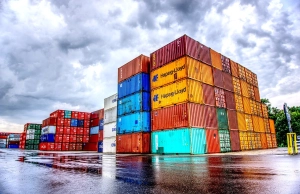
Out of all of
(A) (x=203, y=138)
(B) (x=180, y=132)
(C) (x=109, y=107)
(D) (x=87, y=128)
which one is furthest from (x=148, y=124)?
(D) (x=87, y=128)

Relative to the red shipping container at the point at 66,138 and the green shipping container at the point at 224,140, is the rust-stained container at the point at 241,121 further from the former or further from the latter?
the red shipping container at the point at 66,138

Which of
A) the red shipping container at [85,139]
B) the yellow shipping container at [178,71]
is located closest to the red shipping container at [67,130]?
the red shipping container at [85,139]

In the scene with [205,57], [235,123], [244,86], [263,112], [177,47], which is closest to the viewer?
[177,47]

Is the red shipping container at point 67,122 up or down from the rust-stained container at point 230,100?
down

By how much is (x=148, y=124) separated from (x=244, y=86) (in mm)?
15768

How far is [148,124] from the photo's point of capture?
886 inches

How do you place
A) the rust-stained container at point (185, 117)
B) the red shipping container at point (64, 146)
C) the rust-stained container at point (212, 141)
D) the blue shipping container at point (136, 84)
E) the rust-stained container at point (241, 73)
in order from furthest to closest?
the red shipping container at point (64, 146), the rust-stained container at point (241, 73), the blue shipping container at point (136, 84), the rust-stained container at point (212, 141), the rust-stained container at point (185, 117)

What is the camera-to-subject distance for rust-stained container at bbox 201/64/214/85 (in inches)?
799

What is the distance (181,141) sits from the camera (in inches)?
696

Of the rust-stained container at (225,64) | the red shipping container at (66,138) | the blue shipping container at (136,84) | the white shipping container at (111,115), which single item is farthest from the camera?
the red shipping container at (66,138)

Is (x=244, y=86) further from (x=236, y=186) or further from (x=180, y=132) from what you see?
(x=236, y=186)

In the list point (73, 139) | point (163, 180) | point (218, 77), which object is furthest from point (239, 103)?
point (73, 139)

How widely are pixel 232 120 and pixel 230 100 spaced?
102 inches

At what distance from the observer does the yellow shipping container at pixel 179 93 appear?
59.3 feet
